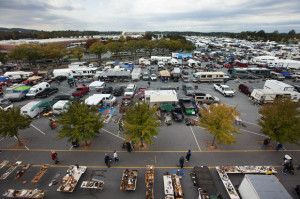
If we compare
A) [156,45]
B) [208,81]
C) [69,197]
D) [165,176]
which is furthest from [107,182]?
[156,45]

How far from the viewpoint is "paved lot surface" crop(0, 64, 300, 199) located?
34.8ft

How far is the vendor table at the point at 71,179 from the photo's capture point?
9.83 metres

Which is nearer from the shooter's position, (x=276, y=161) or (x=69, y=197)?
(x=69, y=197)

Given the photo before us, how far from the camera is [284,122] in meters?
12.2

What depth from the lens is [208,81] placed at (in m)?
34.1

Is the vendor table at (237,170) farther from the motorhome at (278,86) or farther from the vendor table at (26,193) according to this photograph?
the motorhome at (278,86)

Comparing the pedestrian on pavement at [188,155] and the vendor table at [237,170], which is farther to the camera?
the pedestrian on pavement at [188,155]

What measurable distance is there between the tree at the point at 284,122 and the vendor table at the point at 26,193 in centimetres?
1931

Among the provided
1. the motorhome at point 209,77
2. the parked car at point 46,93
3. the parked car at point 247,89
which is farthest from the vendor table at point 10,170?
the parked car at point 247,89

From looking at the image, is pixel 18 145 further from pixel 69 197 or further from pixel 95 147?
pixel 69 197

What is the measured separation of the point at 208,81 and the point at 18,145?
3594 centimetres

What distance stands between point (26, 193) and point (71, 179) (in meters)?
2.82

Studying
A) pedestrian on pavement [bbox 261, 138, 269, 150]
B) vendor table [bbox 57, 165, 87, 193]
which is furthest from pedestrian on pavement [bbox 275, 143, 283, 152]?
vendor table [bbox 57, 165, 87, 193]

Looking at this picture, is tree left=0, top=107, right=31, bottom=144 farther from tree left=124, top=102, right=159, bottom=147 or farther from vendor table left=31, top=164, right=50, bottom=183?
tree left=124, top=102, right=159, bottom=147
